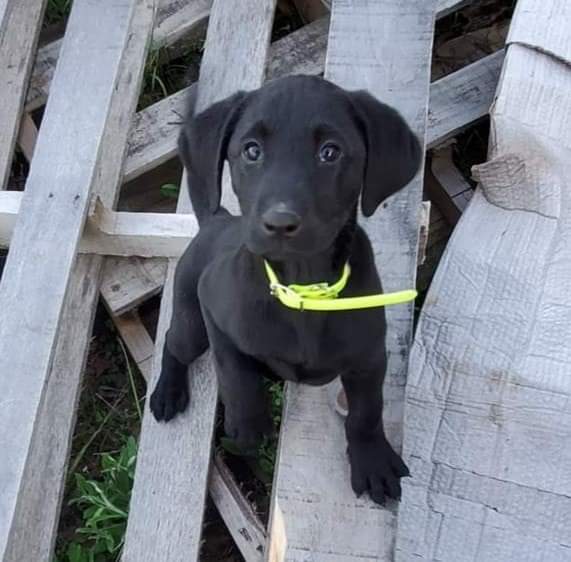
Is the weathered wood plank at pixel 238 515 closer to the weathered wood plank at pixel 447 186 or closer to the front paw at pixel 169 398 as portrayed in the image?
the front paw at pixel 169 398

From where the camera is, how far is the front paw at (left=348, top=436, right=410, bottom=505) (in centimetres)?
215

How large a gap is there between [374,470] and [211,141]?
0.75 meters

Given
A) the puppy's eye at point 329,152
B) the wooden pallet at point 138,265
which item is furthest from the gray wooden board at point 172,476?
the puppy's eye at point 329,152

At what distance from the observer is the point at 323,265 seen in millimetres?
1972

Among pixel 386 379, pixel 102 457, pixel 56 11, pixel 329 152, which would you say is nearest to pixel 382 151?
pixel 329 152

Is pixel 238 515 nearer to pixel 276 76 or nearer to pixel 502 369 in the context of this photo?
pixel 502 369

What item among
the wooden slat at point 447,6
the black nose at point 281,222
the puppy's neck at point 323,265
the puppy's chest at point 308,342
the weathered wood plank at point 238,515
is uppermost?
the black nose at point 281,222

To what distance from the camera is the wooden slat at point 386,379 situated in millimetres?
2104

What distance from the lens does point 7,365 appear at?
226cm

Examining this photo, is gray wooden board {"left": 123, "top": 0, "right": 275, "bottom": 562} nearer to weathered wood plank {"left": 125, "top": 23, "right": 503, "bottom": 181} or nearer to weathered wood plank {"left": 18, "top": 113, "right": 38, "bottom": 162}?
weathered wood plank {"left": 125, "top": 23, "right": 503, "bottom": 181}

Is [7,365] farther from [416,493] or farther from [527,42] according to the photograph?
[527,42]

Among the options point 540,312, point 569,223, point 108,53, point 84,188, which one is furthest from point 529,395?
point 108,53

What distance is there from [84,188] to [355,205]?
822 millimetres

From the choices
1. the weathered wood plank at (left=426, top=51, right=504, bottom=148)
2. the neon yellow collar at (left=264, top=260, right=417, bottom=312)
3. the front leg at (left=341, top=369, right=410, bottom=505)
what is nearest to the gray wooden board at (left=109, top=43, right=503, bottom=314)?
the weathered wood plank at (left=426, top=51, right=504, bottom=148)
